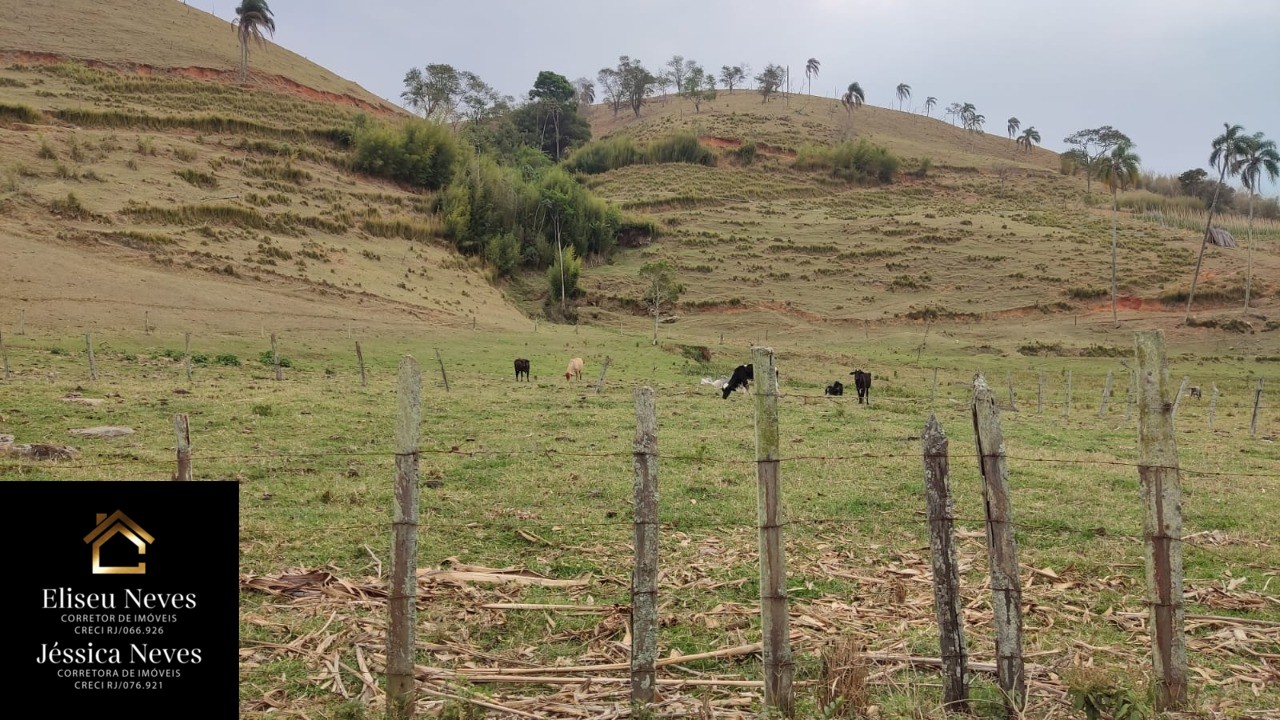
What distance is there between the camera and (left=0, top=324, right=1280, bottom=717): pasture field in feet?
20.4

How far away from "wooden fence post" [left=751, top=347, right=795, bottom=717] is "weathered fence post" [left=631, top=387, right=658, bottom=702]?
2.27 feet

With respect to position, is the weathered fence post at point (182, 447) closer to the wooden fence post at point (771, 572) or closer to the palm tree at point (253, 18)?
the wooden fence post at point (771, 572)

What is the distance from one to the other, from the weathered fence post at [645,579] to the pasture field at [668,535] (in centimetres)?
27

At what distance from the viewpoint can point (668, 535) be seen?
1037 cm

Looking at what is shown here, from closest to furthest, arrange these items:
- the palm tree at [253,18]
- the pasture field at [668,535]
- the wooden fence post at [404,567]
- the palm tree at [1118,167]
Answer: the wooden fence post at [404,567]
the pasture field at [668,535]
the palm tree at [1118,167]
the palm tree at [253,18]

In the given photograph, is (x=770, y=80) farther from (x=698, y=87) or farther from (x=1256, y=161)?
(x=1256, y=161)

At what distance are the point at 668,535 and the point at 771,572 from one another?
4.85m

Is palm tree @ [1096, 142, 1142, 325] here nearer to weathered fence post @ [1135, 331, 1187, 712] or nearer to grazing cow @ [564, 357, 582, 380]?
grazing cow @ [564, 357, 582, 380]

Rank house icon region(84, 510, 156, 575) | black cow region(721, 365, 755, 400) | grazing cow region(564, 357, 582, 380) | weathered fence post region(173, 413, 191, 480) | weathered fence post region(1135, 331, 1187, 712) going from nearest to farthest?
1. house icon region(84, 510, 156, 575)
2. weathered fence post region(1135, 331, 1187, 712)
3. weathered fence post region(173, 413, 191, 480)
4. black cow region(721, 365, 755, 400)
5. grazing cow region(564, 357, 582, 380)

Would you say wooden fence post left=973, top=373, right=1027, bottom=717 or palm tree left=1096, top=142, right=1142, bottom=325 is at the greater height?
palm tree left=1096, top=142, right=1142, bottom=325

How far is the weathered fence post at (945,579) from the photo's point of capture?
551 centimetres

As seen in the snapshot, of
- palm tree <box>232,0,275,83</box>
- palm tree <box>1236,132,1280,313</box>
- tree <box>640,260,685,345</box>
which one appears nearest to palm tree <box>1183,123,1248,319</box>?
palm tree <box>1236,132,1280,313</box>

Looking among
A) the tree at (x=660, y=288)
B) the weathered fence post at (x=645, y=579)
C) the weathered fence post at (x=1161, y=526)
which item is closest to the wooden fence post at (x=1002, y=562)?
the weathered fence post at (x=1161, y=526)

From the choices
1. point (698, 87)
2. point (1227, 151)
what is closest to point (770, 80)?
point (698, 87)
